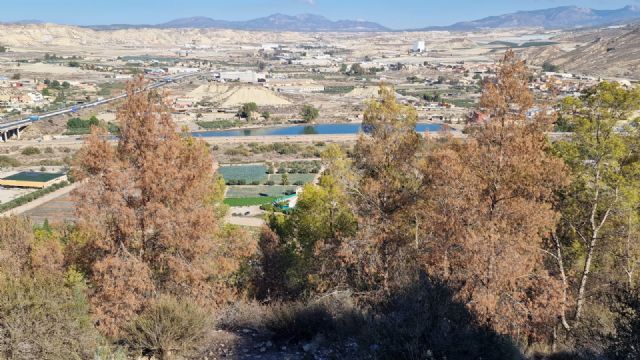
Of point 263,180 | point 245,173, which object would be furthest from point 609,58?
point 263,180

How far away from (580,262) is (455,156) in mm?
5059

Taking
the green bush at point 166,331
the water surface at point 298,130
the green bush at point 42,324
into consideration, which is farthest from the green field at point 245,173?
the green bush at point 42,324

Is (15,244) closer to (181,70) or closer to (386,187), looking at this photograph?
(386,187)

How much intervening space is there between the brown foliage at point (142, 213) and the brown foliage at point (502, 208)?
161 inches

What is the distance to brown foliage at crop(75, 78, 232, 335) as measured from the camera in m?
8.49

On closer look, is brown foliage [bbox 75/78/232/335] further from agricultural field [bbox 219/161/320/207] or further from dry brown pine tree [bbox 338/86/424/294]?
agricultural field [bbox 219/161/320/207]

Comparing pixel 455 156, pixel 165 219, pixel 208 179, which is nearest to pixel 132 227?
pixel 165 219

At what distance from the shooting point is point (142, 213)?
879cm

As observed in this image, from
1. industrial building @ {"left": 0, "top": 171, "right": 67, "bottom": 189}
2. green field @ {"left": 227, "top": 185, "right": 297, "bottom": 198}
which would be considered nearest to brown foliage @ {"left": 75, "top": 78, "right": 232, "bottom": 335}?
green field @ {"left": 227, "top": 185, "right": 297, "bottom": 198}

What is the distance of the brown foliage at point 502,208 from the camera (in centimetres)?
835

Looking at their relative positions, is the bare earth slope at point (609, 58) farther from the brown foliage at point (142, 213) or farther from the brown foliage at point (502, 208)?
the brown foliage at point (142, 213)

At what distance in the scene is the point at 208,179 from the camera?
1005cm

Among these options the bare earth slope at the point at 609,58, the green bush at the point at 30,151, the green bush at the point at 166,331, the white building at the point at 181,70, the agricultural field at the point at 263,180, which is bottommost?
the agricultural field at the point at 263,180

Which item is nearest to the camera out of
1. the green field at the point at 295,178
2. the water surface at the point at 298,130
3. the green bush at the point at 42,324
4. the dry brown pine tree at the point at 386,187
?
the green bush at the point at 42,324
